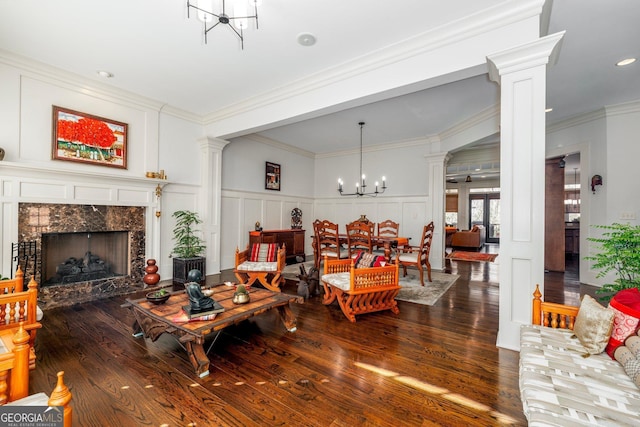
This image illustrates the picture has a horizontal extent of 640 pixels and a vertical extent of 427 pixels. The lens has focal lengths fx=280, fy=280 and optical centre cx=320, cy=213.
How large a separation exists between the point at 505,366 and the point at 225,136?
5.04m

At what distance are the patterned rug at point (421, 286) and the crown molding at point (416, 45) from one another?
3.06 meters

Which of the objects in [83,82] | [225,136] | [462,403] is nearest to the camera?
[462,403]

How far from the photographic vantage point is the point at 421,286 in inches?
183

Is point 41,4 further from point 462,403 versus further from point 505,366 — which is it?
point 505,366

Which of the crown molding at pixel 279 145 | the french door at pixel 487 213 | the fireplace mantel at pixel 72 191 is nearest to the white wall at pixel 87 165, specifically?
the fireplace mantel at pixel 72 191

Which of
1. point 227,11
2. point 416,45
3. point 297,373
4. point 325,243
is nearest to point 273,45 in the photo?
point 227,11

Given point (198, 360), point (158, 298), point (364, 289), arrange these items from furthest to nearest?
point (364, 289) → point (158, 298) → point (198, 360)

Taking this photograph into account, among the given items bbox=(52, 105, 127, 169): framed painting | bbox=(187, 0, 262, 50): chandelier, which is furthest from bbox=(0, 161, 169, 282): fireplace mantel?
bbox=(187, 0, 262, 50): chandelier

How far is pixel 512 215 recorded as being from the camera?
246cm

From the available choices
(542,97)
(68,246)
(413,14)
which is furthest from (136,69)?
(542,97)

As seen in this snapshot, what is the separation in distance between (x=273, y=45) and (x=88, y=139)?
2.99 meters

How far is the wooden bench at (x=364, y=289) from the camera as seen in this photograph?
321cm

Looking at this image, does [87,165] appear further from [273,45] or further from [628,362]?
[628,362]

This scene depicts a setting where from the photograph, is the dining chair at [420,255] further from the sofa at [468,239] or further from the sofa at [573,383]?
the sofa at [468,239]
